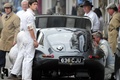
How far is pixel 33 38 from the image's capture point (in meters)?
11.3

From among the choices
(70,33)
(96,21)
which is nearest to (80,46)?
(70,33)

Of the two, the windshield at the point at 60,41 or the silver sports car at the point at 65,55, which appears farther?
the windshield at the point at 60,41

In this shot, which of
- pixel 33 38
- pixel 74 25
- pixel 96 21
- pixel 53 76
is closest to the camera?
pixel 33 38

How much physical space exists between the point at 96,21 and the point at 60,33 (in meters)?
3.29

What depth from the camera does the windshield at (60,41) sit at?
11.6 meters

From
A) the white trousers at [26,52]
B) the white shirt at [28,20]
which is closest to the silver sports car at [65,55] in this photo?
the white trousers at [26,52]

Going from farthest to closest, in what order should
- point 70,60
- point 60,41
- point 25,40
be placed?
point 60,41
point 25,40
point 70,60

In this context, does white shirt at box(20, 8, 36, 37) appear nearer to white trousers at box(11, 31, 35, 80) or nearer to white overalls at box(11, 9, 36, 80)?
white overalls at box(11, 9, 36, 80)

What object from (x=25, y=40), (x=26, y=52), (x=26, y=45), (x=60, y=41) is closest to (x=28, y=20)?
(x=25, y=40)

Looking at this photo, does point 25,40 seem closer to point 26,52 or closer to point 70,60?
point 26,52

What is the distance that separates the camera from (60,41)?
1192 centimetres

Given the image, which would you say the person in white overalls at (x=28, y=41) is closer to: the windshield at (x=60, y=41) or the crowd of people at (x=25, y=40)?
the crowd of people at (x=25, y=40)

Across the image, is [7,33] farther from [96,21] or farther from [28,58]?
[96,21]

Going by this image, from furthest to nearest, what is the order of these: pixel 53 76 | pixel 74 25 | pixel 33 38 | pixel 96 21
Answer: pixel 96 21 → pixel 74 25 → pixel 53 76 → pixel 33 38
